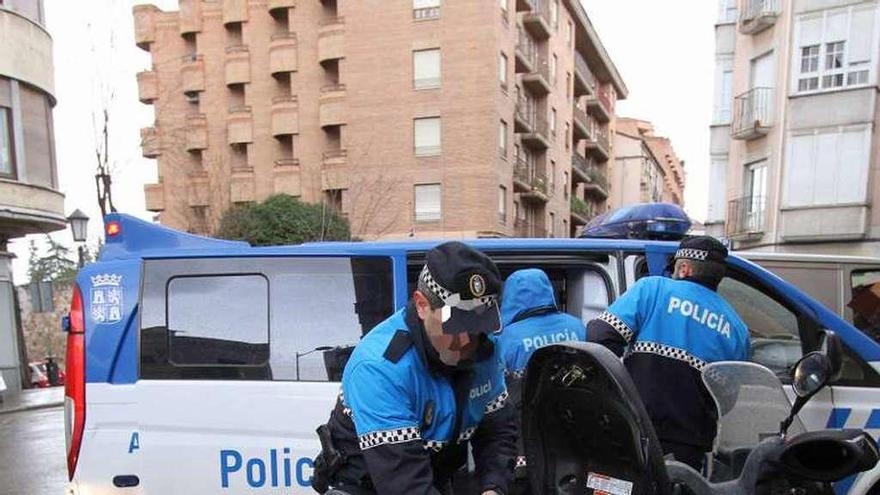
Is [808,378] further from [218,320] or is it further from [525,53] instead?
[525,53]

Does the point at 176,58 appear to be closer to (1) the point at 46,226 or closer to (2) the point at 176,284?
(1) the point at 46,226

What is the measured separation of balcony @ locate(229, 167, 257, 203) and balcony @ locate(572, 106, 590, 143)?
20343 mm

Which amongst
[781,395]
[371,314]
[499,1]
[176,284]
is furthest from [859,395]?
[499,1]

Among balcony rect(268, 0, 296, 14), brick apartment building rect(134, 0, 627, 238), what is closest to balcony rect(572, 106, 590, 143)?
brick apartment building rect(134, 0, 627, 238)

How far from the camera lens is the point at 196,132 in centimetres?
2988

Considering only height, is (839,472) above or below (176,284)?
below

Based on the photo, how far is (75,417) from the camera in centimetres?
267

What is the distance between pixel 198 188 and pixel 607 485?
31.0 m

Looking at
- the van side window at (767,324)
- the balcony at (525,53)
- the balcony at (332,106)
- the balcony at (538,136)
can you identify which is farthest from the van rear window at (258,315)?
the balcony at (538,136)

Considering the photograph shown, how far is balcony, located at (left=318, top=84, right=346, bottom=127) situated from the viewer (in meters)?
26.5

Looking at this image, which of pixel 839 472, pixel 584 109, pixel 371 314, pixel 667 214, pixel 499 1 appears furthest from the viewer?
pixel 584 109

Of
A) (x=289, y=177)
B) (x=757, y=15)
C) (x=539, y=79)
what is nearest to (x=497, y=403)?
(x=757, y=15)

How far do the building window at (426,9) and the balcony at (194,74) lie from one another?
11.9 meters

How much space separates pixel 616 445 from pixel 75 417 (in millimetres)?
2461
